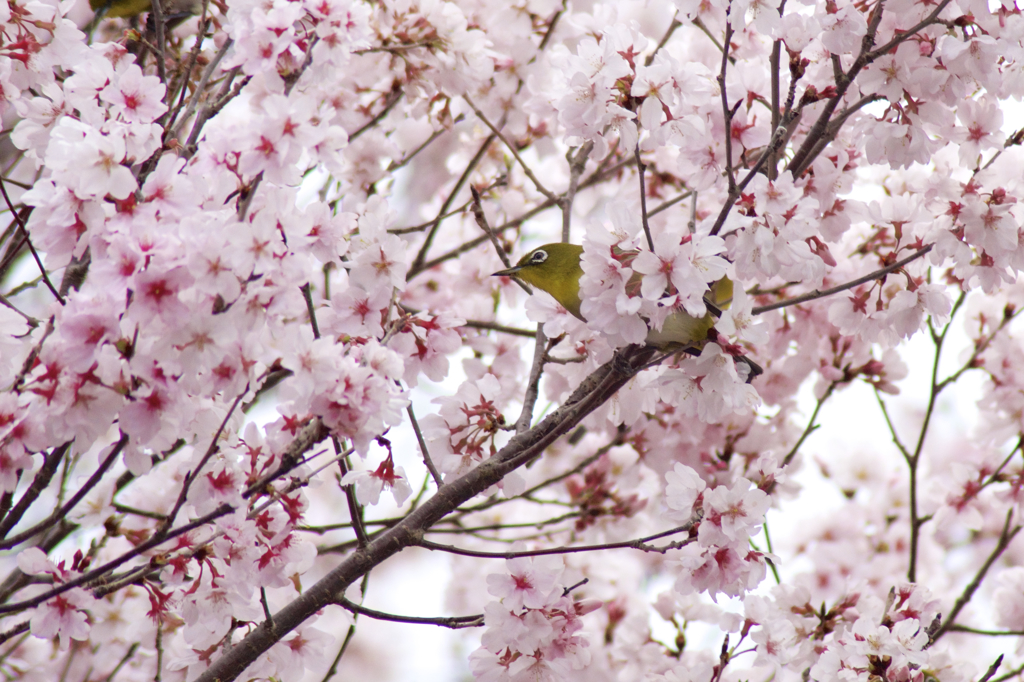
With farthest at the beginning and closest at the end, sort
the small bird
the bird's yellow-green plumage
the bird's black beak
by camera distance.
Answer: the bird's black beak, the bird's yellow-green plumage, the small bird

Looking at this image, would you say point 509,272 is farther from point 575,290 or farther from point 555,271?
point 575,290

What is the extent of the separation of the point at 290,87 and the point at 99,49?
79 centimetres

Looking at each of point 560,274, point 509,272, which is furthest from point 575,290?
point 509,272

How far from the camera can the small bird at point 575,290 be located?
2.20 metres

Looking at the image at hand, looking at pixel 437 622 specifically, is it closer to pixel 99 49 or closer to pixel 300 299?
pixel 300 299

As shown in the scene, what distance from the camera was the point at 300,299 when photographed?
1712 millimetres

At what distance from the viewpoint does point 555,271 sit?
3080mm

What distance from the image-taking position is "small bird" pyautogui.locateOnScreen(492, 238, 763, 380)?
2.20 metres

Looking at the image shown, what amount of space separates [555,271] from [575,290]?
0.23m

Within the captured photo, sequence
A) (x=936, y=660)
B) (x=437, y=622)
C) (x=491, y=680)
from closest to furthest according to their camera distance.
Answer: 1. (x=437, y=622)
2. (x=491, y=680)
3. (x=936, y=660)

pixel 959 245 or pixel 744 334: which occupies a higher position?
pixel 959 245

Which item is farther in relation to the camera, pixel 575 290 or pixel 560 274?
pixel 560 274

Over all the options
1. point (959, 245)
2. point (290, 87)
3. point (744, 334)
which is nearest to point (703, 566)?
point (744, 334)

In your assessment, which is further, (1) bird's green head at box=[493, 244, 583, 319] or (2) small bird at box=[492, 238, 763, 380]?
(1) bird's green head at box=[493, 244, 583, 319]
